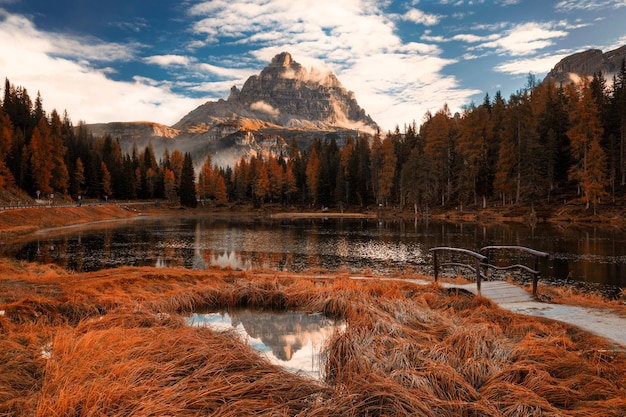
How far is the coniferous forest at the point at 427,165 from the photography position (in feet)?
193

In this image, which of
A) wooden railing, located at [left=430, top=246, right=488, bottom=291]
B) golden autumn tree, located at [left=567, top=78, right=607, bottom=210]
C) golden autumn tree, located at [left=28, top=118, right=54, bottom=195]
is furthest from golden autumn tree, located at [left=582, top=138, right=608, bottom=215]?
golden autumn tree, located at [left=28, top=118, right=54, bottom=195]

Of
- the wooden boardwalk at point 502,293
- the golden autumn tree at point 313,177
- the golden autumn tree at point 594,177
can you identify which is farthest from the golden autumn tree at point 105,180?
the wooden boardwalk at point 502,293

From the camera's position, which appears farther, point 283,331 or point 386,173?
point 386,173

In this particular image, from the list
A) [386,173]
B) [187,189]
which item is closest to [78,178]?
[187,189]

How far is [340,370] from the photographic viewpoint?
6.35m

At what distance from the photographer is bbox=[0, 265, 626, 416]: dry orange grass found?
4.81m

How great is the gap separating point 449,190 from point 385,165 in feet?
54.0

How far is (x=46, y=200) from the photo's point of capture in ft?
258

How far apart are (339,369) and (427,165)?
2790 inches

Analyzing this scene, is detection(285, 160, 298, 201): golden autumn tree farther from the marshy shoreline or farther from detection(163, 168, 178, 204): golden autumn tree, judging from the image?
the marshy shoreline

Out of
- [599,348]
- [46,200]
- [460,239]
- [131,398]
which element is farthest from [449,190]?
[46,200]

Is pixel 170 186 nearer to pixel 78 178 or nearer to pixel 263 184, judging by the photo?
pixel 78 178

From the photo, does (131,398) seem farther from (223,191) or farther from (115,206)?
(223,191)

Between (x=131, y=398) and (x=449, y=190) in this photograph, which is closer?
(x=131, y=398)
